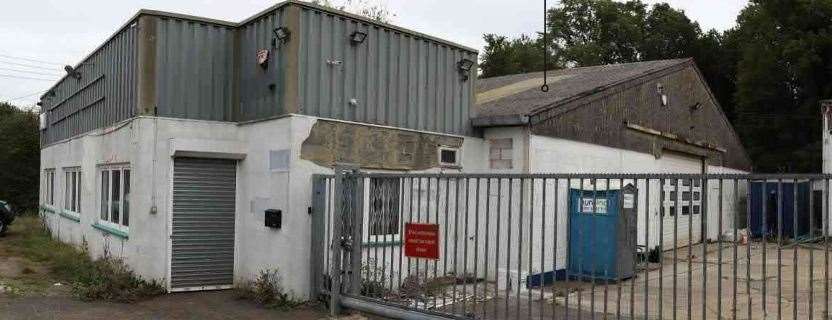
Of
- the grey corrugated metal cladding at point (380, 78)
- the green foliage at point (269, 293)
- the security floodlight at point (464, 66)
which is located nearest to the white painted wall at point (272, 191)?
the green foliage at point (269, 293)

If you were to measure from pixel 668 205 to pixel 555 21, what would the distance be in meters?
31.2

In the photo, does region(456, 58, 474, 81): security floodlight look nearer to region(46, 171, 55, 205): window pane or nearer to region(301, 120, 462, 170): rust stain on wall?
region(301, 120, 462, 170): rust stain on wall

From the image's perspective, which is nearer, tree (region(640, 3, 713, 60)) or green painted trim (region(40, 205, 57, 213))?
green painted trim (region(40, 205, 57, 213))

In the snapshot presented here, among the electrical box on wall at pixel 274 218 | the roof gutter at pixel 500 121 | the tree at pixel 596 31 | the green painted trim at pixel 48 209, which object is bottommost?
the green painted trim at pixel 48 209

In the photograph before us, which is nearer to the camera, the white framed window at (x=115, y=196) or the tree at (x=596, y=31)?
the white framed window at (x=115, y=196)

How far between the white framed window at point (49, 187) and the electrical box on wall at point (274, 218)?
1054 cm

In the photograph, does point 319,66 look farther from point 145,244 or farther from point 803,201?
point 803,201

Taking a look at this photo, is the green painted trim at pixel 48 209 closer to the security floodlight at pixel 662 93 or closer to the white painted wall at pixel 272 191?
the white painted wall at pixel 272 191

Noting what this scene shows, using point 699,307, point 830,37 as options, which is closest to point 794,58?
point 830,37

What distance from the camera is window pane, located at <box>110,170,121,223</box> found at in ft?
37.0

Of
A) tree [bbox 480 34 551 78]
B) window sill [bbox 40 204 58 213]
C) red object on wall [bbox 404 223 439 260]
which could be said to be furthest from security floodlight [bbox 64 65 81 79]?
tree [bbox 480 34 551 78]

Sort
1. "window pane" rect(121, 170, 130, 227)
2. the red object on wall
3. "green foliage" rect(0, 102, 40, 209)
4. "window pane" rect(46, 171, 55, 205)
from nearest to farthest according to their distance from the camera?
1. the red object on wall
2. "window pane" rect(121, 170, 130, 227)
3. "window pane" rect(46, 171, 55, 205)
4. "green foliage" rect(0, 102, 40, 209)

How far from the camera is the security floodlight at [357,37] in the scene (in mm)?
9562

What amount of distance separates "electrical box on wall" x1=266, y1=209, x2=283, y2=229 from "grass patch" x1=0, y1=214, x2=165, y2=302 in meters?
1.86
